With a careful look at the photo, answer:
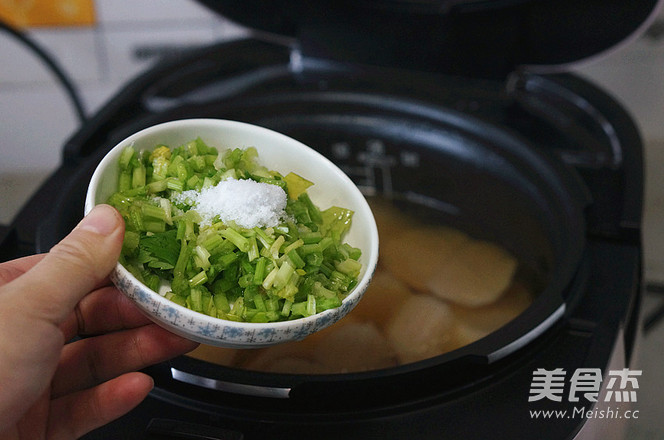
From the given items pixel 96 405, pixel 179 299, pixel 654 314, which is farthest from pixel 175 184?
pixel 654 314

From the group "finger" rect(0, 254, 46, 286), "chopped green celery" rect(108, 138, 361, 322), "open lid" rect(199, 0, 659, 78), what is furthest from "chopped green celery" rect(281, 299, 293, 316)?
"open lid" rect(199, 0, 659, 78)

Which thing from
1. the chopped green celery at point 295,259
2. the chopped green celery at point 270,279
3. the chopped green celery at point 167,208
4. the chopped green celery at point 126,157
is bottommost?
the chopped green celery at point 270,279

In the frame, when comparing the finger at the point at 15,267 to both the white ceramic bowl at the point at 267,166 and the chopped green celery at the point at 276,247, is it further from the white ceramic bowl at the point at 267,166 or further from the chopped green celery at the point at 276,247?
the chopped green celery at the point at 276,247

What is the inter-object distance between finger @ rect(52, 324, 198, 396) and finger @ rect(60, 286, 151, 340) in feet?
0.08

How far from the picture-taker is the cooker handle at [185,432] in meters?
0.66

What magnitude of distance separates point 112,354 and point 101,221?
7.6 inches

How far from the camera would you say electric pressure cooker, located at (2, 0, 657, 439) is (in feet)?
2.25

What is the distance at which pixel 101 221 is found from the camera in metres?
0.59

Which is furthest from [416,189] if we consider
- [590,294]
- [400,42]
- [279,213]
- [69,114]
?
[69,114]

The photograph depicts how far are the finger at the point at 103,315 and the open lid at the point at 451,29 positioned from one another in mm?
630

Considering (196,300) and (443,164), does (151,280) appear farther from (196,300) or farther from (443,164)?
(443,164)

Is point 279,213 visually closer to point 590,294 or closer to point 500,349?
point 500,349

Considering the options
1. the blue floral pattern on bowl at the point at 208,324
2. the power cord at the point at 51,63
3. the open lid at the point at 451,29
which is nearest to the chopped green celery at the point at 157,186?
the blue floral pattern on bowl at the point at 208,324

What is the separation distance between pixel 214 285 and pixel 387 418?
0.22 metres
